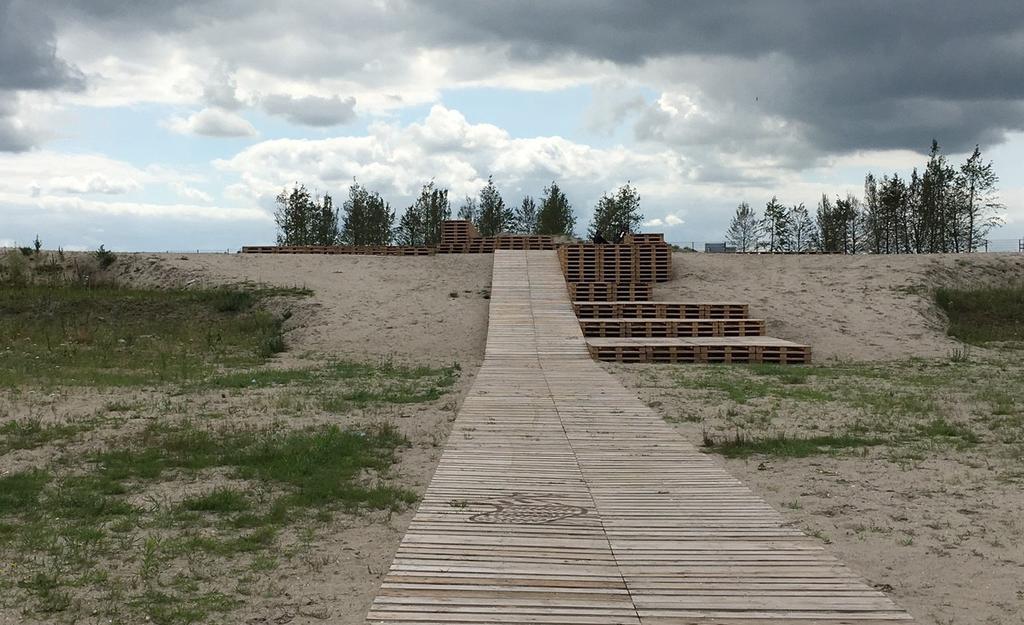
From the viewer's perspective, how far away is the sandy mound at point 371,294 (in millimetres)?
22047

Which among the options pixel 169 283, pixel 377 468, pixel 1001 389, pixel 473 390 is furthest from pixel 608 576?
pixel 169 283

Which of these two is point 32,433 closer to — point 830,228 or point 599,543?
point 599,543

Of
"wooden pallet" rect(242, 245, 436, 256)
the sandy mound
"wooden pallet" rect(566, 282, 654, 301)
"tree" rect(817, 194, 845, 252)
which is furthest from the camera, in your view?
"tree" rect(817, 194, 845, 252)

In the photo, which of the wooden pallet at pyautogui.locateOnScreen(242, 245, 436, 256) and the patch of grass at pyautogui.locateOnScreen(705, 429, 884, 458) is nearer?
the patch of grass at pyautogui.locateOnScreen(705, 429, 884, 458)

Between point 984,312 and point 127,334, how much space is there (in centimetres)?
2747

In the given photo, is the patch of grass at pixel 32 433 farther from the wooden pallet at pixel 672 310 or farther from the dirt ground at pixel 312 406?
the wooden pallet at pixel 672 310

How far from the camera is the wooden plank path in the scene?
5059 millimetres

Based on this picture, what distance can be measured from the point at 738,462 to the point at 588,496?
9.63 ft

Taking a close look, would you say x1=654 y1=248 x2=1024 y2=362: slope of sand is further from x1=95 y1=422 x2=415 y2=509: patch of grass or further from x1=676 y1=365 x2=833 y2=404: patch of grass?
x1=95 y1=422 x2=415 y2=509: patch of grass

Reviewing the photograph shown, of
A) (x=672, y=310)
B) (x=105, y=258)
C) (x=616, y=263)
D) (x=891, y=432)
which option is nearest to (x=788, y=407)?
(x=891, y=432)

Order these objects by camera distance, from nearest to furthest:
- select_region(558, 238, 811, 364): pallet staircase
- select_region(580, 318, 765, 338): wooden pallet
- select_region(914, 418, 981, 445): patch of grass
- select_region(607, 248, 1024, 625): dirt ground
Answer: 1. select_region(607, 248, 1024, 625): dirt ground
2. select_region(914, 418, 981, 445): patch of grass
3. select_region(558, 238, 811, 364): pallet staircase
4. select_region(580, 318, 765, 338): wooden pallet

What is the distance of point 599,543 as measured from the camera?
Result: 622cm

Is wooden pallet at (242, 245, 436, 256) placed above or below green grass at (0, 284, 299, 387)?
above

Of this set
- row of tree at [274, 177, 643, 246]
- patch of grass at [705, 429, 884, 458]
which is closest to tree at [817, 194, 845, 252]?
row of tree at [274, 177, 643, 246]
